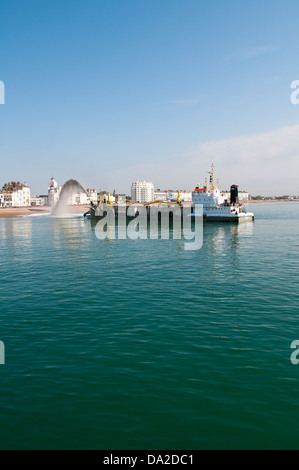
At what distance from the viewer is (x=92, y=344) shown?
16.1 m

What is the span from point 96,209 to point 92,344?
383ft

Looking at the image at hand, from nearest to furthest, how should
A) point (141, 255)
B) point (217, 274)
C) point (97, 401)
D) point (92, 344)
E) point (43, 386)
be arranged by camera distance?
point (97, 401) < point (43, 386) < point (92, 344) < point (217, 274) < point (141, 255)

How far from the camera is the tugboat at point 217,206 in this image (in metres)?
→ 101

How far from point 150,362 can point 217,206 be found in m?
95.8

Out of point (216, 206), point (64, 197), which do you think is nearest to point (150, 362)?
point (216, 206)

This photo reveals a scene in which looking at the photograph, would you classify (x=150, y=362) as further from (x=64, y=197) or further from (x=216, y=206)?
(x=64, y=197)

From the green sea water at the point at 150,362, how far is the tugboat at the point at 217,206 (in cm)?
7208

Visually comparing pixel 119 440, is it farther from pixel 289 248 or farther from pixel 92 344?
pixel 289 248

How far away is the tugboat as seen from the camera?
101m

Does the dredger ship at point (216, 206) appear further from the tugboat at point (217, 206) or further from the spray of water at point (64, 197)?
the spray of water at point (64, 197)

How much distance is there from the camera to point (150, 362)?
1423 centimetres

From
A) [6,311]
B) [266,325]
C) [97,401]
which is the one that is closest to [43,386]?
[97,401]

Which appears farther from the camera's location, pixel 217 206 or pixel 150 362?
pixel 217 206

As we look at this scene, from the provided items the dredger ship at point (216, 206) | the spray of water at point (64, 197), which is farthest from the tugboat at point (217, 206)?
the spray of water at point (64, 197)
